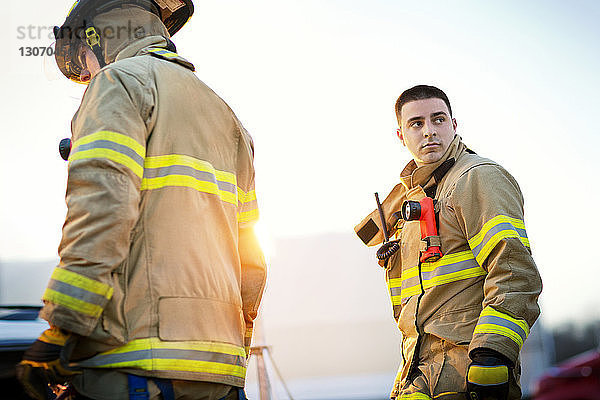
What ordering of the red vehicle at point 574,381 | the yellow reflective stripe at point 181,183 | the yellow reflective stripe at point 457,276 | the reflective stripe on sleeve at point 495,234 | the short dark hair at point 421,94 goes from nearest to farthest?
1. the red vehicle at point 574,381
2. the yellow reflective stripe at point 181,183
3. the reflective stripe on sleeve at point 495,234
4. the yellow reflective stripe at point 457,276
5. the short dark hair at point 421,94

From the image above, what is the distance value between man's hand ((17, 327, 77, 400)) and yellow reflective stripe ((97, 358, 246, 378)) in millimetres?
139

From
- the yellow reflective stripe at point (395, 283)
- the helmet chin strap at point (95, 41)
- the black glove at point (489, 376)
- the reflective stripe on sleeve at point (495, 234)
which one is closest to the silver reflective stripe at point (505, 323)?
the black glove at point (489, 376)

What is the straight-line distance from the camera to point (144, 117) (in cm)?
227

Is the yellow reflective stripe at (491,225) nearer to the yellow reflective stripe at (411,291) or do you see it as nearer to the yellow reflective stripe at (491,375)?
the yellow reflective stripe at (411,291)

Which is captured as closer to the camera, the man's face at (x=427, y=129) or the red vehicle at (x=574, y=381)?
the red vehicle at (x=574, y=381)

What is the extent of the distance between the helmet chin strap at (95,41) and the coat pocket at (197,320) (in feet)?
3.51

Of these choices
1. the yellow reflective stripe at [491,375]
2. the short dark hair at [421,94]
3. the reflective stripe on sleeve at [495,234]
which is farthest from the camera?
the short dark hair at [421,94]

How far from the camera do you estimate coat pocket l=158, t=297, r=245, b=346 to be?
6.91ft

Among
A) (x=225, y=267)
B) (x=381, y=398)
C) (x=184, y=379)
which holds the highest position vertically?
(x=225, y=267)

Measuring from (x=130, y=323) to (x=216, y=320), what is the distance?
30 centimetres

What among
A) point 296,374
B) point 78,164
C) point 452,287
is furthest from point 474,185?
point 296,374

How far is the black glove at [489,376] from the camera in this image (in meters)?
2.67

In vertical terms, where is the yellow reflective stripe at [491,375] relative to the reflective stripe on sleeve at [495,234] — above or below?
below

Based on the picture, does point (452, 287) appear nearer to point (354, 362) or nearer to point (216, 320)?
point (216, 320)
